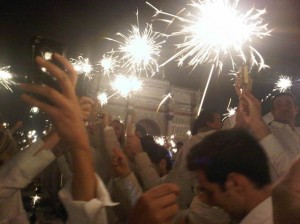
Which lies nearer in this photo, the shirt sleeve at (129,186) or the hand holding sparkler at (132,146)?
the shirt sleeve at (129,186)

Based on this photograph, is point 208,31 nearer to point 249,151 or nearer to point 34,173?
point 249,151

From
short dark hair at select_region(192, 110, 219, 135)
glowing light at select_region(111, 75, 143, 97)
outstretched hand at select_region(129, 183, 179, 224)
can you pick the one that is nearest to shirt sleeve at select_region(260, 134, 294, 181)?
short dark hair at select_region(192, 110, 219, 135)

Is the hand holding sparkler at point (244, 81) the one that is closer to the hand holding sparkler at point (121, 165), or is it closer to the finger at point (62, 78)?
the hand holding sparkler at point (121, 165)

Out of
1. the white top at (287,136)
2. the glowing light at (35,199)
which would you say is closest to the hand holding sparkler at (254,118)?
the white top at (287,136)

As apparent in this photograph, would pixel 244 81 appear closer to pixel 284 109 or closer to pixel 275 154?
pixel 275 154

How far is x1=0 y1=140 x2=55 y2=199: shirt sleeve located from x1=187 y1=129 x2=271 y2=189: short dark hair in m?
0.97

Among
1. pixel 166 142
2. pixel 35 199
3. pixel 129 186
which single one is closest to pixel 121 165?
pixel 129 186

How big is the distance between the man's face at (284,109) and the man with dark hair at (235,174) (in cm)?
296

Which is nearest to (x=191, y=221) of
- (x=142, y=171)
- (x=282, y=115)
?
(x=142, y=171)

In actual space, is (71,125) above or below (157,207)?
above

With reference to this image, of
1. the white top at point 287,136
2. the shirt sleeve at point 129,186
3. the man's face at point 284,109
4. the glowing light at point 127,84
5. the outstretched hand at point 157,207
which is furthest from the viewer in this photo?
the glowing light at point 127,84

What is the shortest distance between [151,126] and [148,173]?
38.5 meters

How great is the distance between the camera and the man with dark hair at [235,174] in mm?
2377

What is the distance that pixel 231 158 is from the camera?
2.43 m
